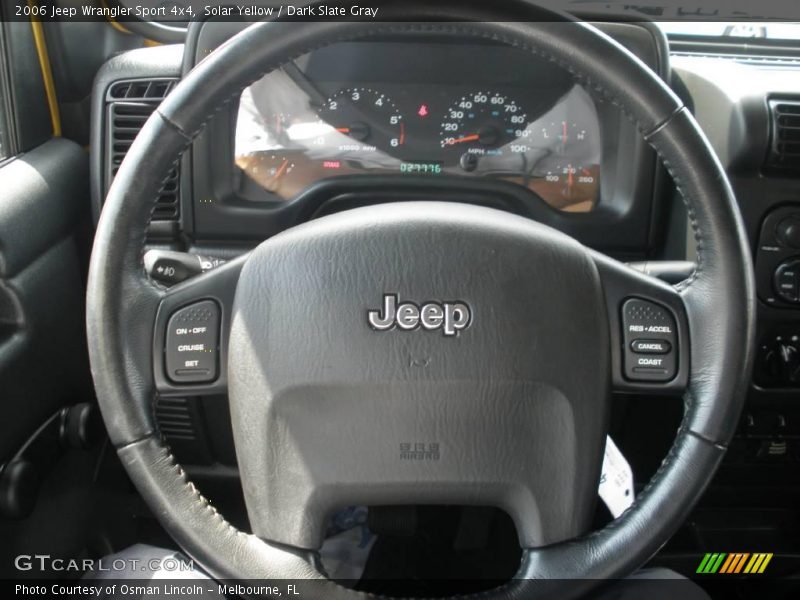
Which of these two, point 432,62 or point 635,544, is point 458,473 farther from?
point 432,62

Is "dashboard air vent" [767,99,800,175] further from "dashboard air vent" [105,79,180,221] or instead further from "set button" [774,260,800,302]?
"dashboard air vent" [105,79,180,221]

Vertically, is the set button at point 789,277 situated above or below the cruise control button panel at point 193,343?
below

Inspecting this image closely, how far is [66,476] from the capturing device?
1546mm

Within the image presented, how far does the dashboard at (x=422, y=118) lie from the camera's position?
1423 mm

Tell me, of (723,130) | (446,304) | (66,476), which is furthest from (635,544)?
(66,476)

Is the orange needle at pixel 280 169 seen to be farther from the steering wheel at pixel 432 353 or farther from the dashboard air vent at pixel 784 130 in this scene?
the dashboard air vent at pixel 784 130

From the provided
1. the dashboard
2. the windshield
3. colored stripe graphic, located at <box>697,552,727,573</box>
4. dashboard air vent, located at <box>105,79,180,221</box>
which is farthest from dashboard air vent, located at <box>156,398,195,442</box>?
the windshield

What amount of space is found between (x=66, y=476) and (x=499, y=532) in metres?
0.80

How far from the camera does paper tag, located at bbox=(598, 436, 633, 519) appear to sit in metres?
1.10

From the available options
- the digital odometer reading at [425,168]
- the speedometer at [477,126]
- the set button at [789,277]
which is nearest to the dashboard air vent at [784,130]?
the set button at [789,277]

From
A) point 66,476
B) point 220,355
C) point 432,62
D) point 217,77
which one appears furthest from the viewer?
point 66,476

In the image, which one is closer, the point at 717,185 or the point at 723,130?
the point at 717,185

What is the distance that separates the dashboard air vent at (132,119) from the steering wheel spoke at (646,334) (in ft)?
2.62

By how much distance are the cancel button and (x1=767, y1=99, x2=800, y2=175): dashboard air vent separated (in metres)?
0.60
